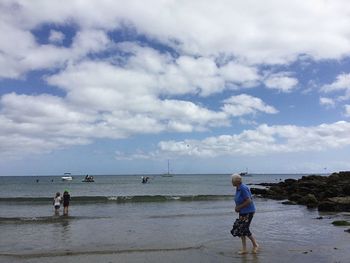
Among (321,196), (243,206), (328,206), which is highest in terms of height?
(243,206)

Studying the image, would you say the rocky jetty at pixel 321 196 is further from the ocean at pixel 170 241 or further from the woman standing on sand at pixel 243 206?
the woman standing on sand at pixel 243 206

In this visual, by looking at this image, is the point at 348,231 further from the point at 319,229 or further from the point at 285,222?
the point at 285,222

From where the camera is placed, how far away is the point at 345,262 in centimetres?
1051

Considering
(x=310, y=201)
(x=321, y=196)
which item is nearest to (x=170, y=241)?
(x=310, y=201)

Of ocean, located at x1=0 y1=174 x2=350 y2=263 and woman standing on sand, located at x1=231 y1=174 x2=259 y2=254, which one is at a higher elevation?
woman standing on sand, located at x1=231 y1=174 x2=259 y2=254

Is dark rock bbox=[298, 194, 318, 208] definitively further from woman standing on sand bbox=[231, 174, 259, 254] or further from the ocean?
woman standing on sand bbox=[231, 174, 259, 254]

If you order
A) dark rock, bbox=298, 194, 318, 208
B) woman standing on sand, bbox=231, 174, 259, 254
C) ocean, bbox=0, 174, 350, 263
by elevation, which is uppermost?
woman standing on sand, bbox=231, 174, 259, 254

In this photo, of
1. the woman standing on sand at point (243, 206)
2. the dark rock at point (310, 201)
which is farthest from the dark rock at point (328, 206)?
the woman standing on sand at point (243, 206)

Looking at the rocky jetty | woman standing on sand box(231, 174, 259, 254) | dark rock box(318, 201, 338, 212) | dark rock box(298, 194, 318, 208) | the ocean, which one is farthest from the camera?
dark rock box(298, 194, 318, 208)

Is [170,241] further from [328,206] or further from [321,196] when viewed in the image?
[321,196]

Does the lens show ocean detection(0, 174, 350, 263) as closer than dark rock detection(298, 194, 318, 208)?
Yes

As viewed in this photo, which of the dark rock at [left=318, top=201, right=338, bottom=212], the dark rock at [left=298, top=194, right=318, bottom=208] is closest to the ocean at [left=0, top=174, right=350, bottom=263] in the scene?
the dark rock at [left=318, top=201, right=338, bottom=212]

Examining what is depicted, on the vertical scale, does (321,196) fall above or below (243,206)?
Result: below

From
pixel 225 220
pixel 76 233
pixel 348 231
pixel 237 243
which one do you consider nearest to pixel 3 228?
pixel 76 233
